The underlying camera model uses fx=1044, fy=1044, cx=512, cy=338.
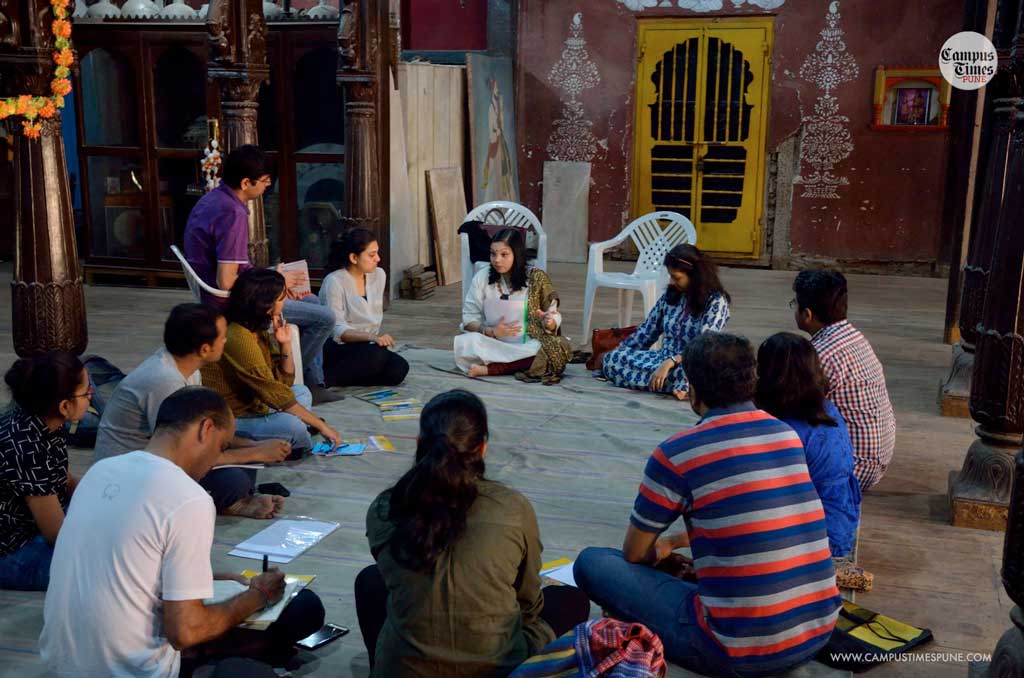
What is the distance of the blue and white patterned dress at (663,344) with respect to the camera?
19.0ft

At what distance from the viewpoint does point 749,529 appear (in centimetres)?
273

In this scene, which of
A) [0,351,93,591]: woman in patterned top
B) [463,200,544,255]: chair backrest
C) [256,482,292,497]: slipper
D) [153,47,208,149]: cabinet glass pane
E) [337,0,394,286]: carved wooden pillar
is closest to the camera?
[0,351,93,591]: woman in patterned top

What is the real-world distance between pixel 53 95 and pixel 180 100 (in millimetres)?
4726

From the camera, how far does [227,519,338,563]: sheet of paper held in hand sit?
3852mm

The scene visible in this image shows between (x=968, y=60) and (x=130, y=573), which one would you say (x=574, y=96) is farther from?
(x=130, y=573)

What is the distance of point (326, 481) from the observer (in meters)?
4.65

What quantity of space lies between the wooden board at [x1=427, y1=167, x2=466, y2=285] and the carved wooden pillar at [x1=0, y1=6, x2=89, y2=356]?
4.95 m

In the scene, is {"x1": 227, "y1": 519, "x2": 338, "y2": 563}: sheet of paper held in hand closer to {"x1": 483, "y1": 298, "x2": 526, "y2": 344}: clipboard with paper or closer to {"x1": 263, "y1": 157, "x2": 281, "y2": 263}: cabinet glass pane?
{"x1": 483, "y1": 298, "x2": 526, "y2": 344}: clipboard with paper

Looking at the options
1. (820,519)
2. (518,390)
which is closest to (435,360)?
(518,390)

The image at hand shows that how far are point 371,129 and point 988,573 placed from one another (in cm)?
574

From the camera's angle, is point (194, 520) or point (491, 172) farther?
point (491, 172)

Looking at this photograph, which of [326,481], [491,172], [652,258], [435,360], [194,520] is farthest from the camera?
[491,172]

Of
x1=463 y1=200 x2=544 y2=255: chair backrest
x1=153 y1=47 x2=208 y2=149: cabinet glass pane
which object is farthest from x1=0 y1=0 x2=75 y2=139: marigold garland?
x1=153 y1=47 x2=208 y2=149: cabinet glass pane

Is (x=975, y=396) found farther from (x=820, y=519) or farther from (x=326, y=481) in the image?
(x=326, y=481)
